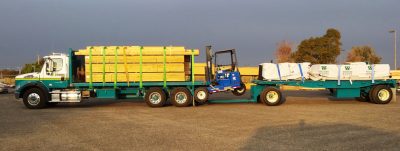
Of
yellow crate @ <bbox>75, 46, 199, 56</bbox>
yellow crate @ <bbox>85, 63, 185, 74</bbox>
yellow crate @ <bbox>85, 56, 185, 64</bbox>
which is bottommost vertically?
yellow crate @ <bbox>85, 63, 185, 74</bbox>

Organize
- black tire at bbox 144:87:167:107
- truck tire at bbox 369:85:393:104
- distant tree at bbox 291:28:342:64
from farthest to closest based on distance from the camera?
distant tree at bbox 291:28:342:64
truck tire at bbox 369:85:393:104
black tire at bbox 144:87:167:107

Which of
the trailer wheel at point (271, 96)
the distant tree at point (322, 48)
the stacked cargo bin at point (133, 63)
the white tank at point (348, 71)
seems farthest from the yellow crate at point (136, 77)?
the distant tree at point (322, 48)

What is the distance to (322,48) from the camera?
52.7 meters

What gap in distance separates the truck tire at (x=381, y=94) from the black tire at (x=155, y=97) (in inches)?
413

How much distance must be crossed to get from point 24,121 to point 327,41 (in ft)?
151

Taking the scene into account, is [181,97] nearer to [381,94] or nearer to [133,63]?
[133,63]

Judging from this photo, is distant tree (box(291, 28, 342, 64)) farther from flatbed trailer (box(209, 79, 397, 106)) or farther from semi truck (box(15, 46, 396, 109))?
semi truck (box(15, 46, 396, 109))

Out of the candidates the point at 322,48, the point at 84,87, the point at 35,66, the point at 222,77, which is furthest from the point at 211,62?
the point at 322,48

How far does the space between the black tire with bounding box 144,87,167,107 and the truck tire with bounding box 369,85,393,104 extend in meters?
10.5

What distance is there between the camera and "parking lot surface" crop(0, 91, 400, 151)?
8922 mm

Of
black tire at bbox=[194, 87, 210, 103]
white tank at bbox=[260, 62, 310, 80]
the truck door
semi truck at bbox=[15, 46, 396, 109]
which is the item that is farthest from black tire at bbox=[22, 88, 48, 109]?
white tank at bbox=[260, 62, 310, 80]

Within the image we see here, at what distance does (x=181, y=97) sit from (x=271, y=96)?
4.40m

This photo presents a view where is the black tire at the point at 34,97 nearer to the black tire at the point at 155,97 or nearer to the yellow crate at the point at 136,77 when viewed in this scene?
the yellow crate at the point at 136,77

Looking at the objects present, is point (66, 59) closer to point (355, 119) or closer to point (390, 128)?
point (355, 119)
